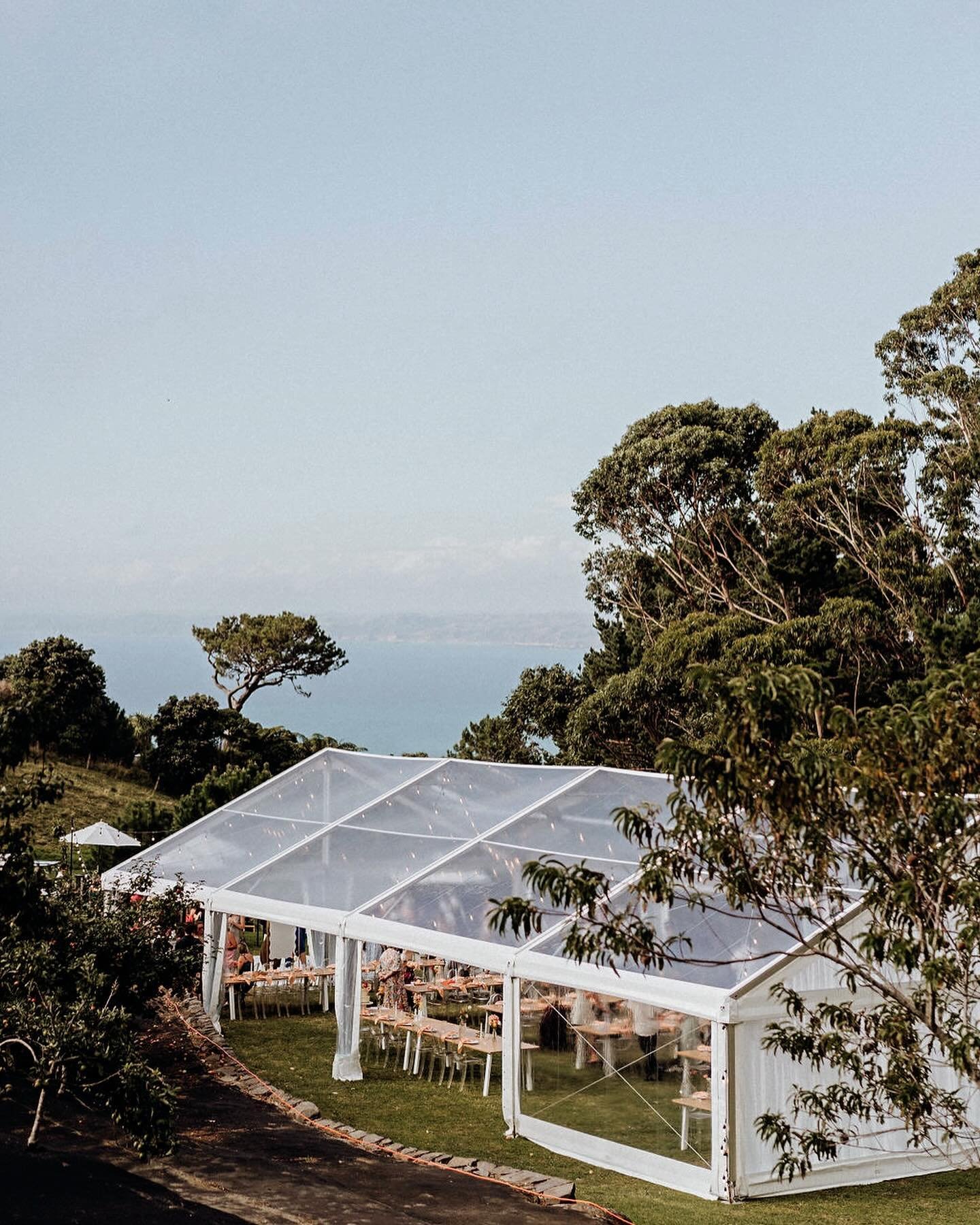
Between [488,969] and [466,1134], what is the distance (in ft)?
5.23

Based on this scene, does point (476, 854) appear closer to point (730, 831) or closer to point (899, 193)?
point (730, 831)

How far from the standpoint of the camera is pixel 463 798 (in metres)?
17.3

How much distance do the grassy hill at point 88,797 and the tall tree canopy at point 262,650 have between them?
296 inches

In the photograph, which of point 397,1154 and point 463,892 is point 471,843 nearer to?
point 463,892

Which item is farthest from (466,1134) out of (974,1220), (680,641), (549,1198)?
(680,641)

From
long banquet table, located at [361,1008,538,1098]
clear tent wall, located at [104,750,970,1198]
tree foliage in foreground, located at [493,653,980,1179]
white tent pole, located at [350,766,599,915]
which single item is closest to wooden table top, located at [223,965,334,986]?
clear tent wall, located at [104,750,970,1198]

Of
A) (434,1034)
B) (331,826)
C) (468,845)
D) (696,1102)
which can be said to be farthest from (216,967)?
(696,1102)

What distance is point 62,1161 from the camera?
10.7m

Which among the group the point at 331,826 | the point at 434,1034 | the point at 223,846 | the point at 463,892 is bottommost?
A: the point at 434,1034

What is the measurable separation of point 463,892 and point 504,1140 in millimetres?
2775

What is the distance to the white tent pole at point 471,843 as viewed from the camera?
14844 millimetres

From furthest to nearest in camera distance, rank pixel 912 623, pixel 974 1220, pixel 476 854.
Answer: pixel 912 623 < pixel 476 854 < pixel 974 1220

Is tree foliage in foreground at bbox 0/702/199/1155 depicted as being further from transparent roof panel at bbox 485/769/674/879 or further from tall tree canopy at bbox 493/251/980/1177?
transparent roof panel at bbox 485/769/674/879

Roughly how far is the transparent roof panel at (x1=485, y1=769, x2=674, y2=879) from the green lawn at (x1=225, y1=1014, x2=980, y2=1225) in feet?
9.28
